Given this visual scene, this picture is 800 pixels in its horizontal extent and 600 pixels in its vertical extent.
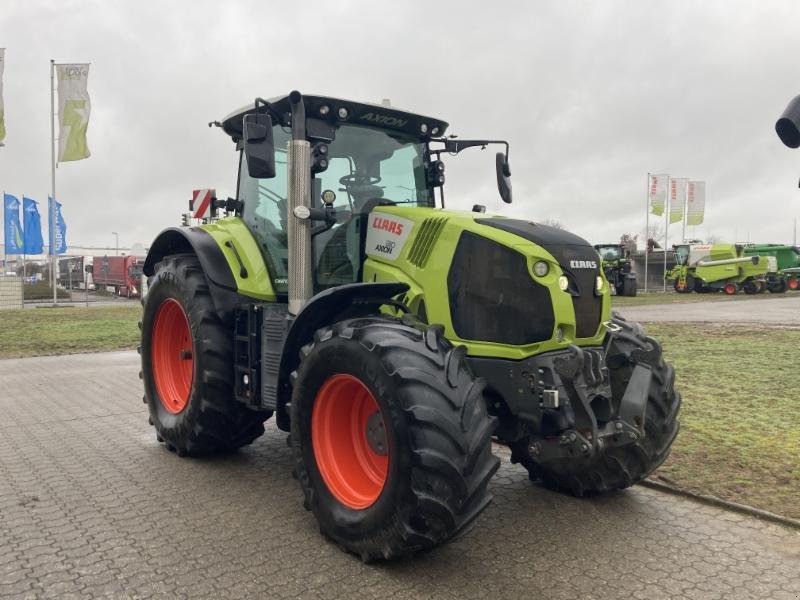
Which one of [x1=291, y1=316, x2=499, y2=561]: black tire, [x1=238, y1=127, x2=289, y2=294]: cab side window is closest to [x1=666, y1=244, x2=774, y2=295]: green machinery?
[x1=238, y1=127, x2=289, y2=294]: cab side window

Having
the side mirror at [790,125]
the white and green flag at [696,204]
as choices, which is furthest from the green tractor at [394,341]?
the white and green flag at [696,204]

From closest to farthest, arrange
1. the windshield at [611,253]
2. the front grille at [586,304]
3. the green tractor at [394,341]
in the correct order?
the green tractor at [394,341] < the front grille at [586,304] < the windshield at [611,253]

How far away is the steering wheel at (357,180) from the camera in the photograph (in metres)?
4.39

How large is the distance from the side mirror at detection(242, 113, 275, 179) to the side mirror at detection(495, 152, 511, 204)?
67.5 inches

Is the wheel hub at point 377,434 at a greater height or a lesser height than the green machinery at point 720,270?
lesser

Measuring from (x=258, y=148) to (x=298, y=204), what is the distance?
1.42 feet

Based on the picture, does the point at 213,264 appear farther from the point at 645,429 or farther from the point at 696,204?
the point at 696,204

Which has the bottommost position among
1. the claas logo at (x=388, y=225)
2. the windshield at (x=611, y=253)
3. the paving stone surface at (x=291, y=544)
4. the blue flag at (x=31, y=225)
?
the paving stone surface at (x=291, y=544)

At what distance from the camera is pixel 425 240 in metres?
3.82

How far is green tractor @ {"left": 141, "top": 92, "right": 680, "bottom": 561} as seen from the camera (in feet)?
9.97

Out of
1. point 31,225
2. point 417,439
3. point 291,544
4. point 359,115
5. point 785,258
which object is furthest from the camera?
point 785,258

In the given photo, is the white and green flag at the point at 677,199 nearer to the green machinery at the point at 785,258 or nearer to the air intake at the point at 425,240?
the green machinery at the point at 785,258

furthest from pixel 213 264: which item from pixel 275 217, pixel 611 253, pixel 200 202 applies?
pixel 611 253

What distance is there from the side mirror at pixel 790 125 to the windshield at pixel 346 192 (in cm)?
262
